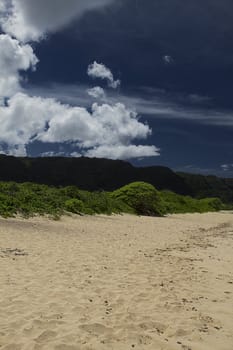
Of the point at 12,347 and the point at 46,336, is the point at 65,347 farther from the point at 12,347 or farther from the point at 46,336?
the point at 12,347

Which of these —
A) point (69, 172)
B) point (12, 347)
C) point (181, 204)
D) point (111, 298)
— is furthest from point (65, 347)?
point (69, 172)

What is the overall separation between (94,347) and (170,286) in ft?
13.7

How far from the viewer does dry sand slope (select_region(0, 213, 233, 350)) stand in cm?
647

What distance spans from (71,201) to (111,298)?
23837 millimetres

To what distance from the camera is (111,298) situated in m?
8.72

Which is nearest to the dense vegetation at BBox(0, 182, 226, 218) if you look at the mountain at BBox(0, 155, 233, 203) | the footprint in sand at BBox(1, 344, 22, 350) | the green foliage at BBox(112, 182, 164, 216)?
the green foliage at BBox(112, 182, 164, 216)

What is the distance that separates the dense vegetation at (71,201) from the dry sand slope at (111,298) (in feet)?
35.2

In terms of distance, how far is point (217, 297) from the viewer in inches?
365

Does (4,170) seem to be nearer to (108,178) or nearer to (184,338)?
(108,178)

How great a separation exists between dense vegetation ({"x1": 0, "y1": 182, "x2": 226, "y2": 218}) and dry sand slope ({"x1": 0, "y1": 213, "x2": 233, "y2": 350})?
10723mm

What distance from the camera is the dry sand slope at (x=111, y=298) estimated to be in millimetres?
6473

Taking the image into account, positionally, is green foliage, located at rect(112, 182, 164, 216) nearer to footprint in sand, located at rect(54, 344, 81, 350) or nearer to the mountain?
footprint in sand, located at rect(54, 344, 81, 350)

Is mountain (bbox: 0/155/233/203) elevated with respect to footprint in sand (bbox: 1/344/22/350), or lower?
elevated

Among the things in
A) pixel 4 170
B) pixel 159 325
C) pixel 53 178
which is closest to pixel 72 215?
pixel 159 325
